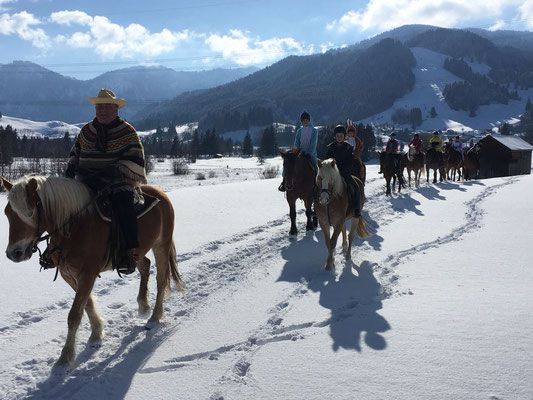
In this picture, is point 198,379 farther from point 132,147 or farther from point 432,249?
point 432,249

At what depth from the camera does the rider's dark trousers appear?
4430 millimetres

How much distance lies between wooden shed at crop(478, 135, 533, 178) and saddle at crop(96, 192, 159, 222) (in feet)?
123

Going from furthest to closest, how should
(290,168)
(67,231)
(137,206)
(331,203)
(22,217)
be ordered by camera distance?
(290,168), (331,203), (137,206), (67,231), (22,217)

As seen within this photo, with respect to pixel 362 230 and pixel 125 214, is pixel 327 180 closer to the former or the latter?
pixel 362 230

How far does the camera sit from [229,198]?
14.9m

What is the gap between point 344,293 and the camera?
5.98 meters

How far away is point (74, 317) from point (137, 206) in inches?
53.9

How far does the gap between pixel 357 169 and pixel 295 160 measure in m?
1.46

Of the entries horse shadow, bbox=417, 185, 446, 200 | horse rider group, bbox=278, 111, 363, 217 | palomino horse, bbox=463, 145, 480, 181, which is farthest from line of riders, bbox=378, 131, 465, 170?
horse rider group, bbox=278, 111, 363, 217

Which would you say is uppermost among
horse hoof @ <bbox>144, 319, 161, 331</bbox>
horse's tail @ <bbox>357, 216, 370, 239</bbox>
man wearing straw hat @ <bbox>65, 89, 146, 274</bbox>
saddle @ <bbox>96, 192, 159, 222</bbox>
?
man wearing straw hat @ <bbox>65, 89, 146, 274</bbox>

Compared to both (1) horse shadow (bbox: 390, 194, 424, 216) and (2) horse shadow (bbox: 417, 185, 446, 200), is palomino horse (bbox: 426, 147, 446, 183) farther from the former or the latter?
(1) horse shadow (bbox: 390, 194, 424, 216)

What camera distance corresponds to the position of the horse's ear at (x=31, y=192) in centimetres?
363

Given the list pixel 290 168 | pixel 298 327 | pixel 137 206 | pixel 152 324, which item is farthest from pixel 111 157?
pixel 290 168

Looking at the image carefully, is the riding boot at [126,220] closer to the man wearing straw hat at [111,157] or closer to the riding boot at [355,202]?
the man wearing straw hat at [111,157]
